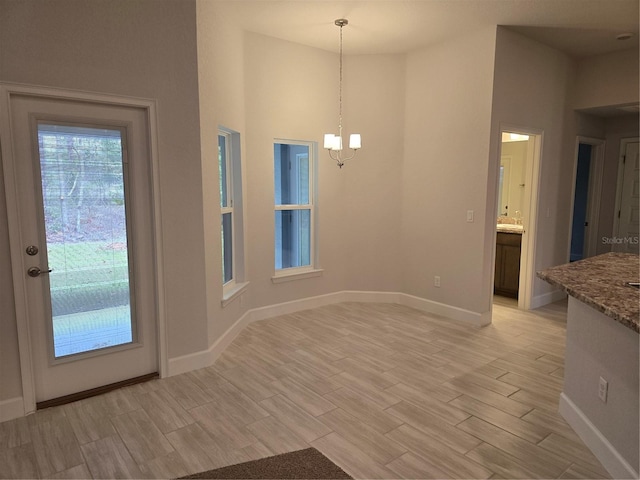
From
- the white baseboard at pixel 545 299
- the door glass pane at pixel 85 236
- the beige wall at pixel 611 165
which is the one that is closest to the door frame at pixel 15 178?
the door glass pane at pixel 85 236

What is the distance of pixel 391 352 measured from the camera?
3699 millimetres

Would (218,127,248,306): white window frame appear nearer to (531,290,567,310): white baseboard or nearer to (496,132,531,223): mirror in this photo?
(531,290,567,310): white baseboard

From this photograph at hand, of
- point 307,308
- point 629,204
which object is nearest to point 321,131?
point 307,308

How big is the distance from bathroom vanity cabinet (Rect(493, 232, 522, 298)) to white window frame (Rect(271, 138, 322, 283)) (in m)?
2.49

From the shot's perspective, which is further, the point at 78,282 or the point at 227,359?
the point at 227,359

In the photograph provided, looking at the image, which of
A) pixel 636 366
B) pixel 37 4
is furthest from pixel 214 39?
pixel 636 366

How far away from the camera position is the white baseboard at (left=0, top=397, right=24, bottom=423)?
2.59m

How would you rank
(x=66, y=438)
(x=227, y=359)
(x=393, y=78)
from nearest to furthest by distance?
(x=66, y=438) < (x=227, y=359) < (x=393, y=78)

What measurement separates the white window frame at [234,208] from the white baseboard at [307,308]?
0.37 m

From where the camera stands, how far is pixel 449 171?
455 cm

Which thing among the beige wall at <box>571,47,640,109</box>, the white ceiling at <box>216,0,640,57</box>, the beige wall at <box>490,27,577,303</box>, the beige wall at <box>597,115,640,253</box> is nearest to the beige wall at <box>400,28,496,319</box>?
the beige wall at <box>490,27,577,303</box>

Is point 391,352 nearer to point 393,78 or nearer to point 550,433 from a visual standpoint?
point 550,433

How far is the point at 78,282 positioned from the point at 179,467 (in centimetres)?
147

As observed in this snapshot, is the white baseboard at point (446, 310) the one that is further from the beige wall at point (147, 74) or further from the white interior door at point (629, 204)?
the white interior door at point (629, 204)
